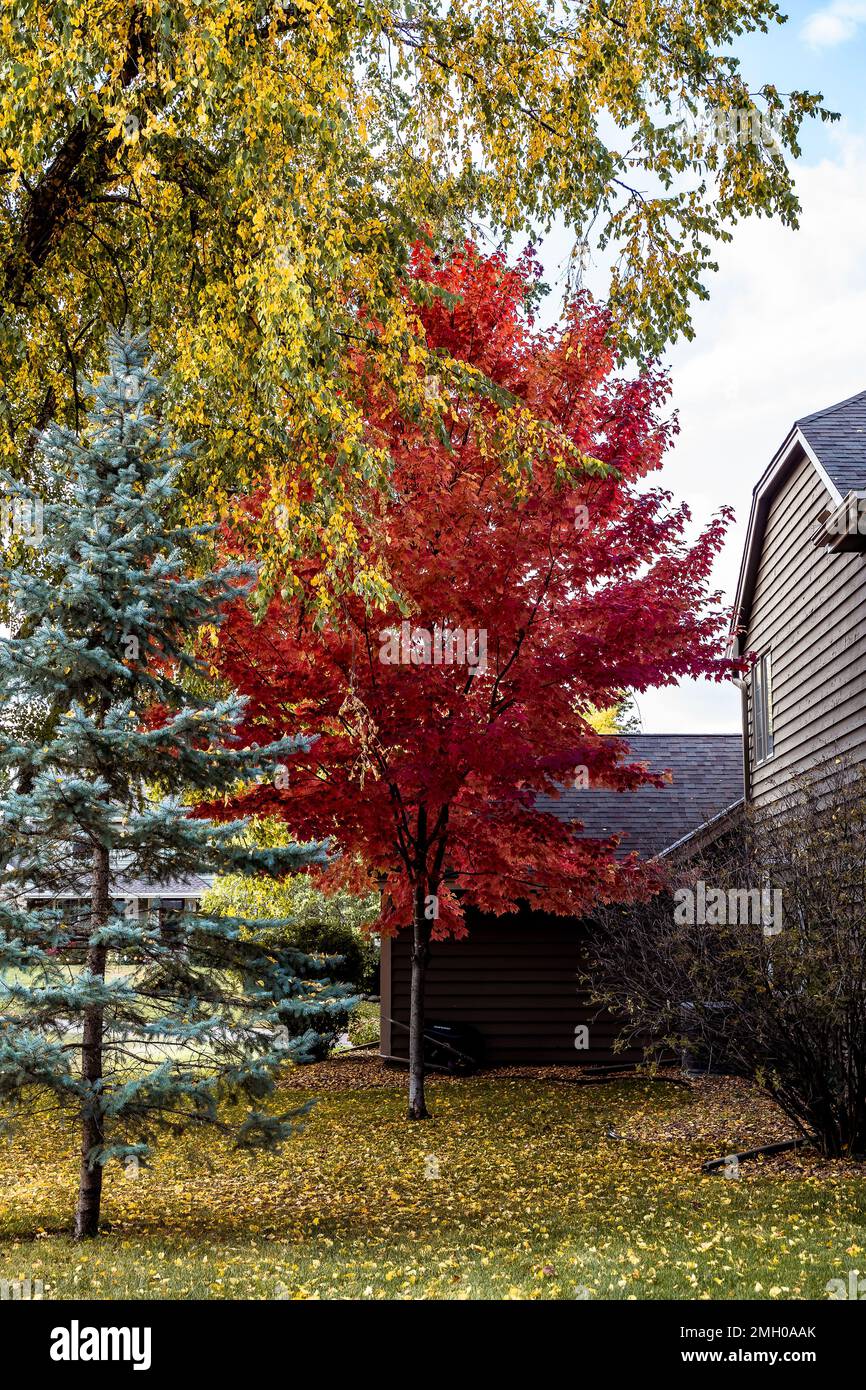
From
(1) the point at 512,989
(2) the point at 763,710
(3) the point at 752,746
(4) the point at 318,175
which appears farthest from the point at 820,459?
(1) the point at 512,989

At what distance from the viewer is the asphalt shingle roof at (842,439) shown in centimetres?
1100

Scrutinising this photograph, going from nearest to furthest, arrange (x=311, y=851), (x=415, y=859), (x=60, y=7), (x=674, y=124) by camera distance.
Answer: (x=60, y=7)
(x=311, y=851)
(x=674, y=124)
(x=415, y=859)

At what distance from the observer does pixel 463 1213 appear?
7555 millimetres

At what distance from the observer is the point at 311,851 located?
713cm

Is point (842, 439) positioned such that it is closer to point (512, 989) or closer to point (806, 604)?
point (806, 604)

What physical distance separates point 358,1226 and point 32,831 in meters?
3.20

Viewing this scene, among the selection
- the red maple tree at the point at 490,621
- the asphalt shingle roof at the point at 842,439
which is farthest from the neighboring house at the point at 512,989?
the asphalt shingle roof at the point at 842,439

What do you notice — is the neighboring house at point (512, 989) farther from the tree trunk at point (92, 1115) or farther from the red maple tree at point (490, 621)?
the tree trunk at point (92, 1115)

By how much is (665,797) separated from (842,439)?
26.0 ft

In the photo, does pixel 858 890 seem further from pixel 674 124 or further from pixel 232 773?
pixel 674 124

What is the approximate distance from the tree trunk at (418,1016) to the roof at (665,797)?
14.8 feet

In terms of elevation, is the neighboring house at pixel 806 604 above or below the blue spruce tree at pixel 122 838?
above

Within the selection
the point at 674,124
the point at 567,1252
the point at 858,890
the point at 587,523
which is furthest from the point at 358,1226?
the point at 674,124

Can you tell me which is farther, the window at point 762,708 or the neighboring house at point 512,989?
the neighboring house at point 512,989
